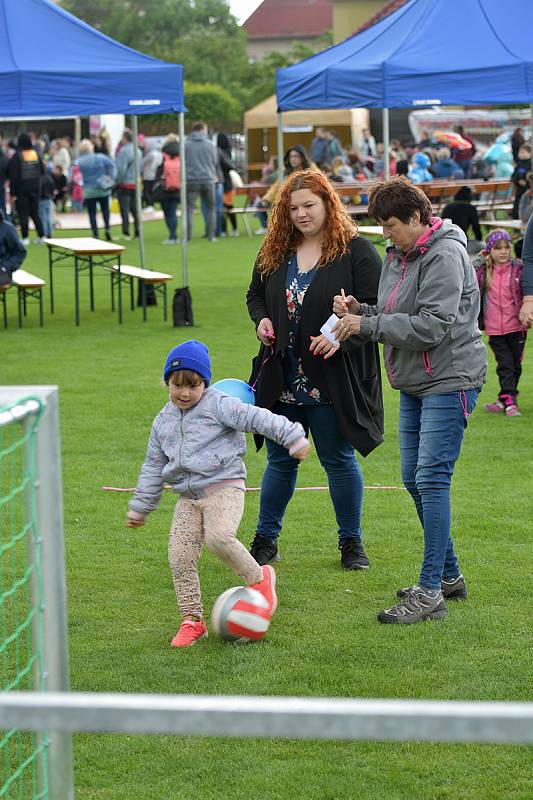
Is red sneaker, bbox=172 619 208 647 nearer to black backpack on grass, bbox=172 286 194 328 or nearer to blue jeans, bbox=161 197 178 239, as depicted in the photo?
black backpack on grass, bbox=172 286 194 328

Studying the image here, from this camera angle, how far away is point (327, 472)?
237 inches

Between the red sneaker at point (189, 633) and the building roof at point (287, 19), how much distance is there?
129m

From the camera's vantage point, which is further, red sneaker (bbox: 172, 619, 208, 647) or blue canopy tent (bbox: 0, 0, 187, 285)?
blue canopy tent (bbox: 0, 0, 187, 285)

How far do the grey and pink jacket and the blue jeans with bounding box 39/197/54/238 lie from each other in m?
19.1

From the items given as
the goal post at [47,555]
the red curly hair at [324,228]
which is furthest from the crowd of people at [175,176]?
the goal post at [47,555]

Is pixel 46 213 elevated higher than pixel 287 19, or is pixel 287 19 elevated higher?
pixel 287 19

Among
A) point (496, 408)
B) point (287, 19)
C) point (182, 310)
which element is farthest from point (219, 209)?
point (287, 19)

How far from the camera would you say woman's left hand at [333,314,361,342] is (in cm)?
527

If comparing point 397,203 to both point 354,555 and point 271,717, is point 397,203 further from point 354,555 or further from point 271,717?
point 271,717

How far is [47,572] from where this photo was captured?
3055mm

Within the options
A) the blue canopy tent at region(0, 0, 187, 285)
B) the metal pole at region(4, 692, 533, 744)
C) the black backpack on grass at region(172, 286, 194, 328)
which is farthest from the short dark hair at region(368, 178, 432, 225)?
the black backpack on grass at region(172, 286, 194, 328)

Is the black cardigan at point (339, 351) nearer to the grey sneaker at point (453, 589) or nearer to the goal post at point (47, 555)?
the grey sneaker at point (453, 589)

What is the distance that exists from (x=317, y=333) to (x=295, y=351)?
0.14 m

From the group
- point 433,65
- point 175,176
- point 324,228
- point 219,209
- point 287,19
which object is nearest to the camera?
point 324,228
